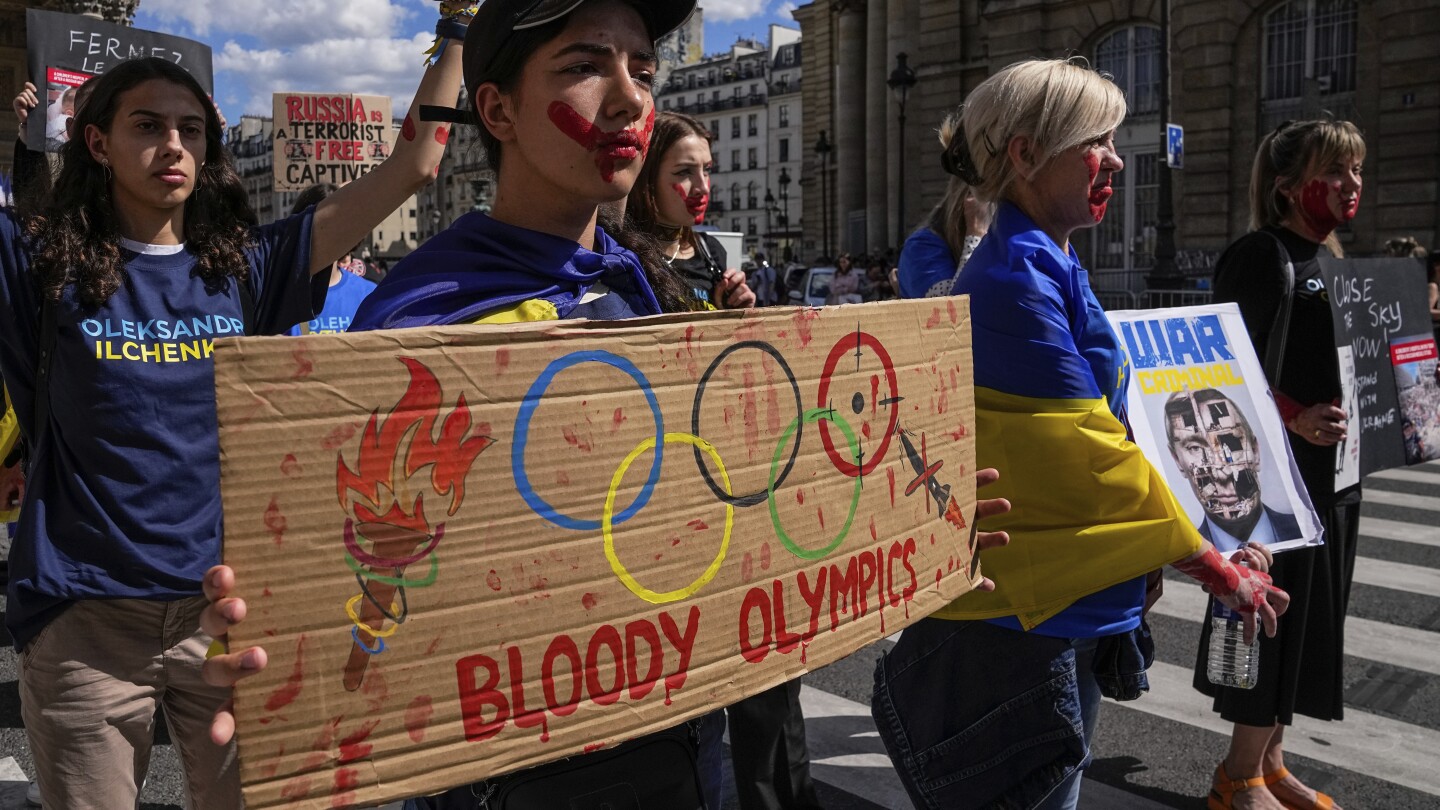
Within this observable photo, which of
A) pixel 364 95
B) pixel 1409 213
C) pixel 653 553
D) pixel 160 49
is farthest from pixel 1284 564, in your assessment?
pixel 1409 213

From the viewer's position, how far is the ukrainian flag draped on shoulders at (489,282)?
1.66 m

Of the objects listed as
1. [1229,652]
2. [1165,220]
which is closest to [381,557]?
[1229,652]

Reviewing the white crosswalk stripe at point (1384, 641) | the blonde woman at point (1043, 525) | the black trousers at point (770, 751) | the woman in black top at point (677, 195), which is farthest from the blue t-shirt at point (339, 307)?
the white crosswalk stripe at point (1384, 641)

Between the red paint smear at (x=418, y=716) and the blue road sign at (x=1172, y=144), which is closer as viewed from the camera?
the red paint smear at (x=418, y=716)

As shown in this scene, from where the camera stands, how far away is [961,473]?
2045 mm

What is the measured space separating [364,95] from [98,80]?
22.0 feet

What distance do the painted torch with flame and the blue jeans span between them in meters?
1.46

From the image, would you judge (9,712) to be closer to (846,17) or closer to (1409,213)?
(1409,213)

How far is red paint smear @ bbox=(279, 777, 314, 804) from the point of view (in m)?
1.27

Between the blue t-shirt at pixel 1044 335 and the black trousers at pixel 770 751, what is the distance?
1143 millimetres

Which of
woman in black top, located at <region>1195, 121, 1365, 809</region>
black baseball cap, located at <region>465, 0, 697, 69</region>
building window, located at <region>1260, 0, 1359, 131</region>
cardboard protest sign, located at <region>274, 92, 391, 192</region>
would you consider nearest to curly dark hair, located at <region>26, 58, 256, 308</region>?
black baseball cap, located at <region>465, 0, 697, 69</region>

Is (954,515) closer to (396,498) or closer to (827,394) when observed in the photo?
(827,394)

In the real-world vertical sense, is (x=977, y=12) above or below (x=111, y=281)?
above

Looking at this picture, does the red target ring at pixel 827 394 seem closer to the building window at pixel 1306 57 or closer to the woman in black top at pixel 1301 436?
the woman in black top at pixel 1301 436
